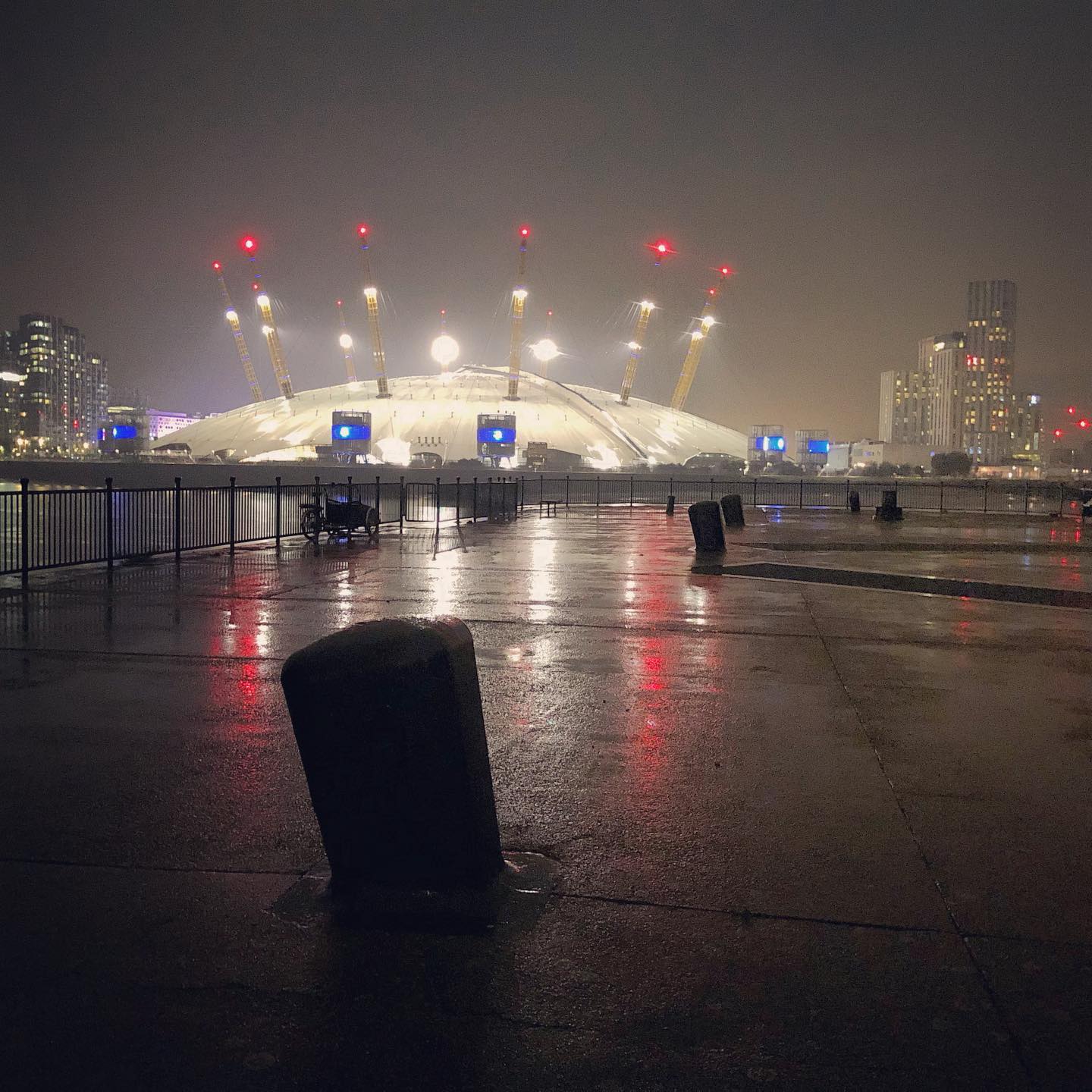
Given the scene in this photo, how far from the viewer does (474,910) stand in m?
3.85

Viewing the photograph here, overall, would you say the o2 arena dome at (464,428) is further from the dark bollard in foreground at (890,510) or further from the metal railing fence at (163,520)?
the dark bollard in foreground at (890,510)

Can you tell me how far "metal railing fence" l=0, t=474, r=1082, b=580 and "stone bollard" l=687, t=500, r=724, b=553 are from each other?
23.3ft

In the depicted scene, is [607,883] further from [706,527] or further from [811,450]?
[811,450]

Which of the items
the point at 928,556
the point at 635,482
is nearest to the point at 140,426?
the point at 635,482

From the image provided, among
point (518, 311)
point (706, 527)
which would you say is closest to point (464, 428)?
point (518, 311)

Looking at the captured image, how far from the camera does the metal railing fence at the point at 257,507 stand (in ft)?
65.2

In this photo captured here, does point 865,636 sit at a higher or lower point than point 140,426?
lower

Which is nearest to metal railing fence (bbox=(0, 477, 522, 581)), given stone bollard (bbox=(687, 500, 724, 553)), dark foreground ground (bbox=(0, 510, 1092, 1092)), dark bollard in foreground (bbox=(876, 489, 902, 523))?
stone bollard (bbox=(687, 500, 724, 553))

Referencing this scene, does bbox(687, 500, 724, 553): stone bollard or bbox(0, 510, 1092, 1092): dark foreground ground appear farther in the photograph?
bbox(687, 500, 724, 553): stone bollard

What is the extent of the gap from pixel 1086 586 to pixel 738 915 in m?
13.6

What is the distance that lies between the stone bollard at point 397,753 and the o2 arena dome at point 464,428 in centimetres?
11391

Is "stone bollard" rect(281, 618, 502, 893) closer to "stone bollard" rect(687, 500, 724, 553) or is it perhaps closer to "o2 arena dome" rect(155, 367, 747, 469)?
"stone bollard" rect(687, 500, 724, 553)

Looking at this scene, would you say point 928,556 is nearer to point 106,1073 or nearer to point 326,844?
point 326,844

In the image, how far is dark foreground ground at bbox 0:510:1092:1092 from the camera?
117 inches
